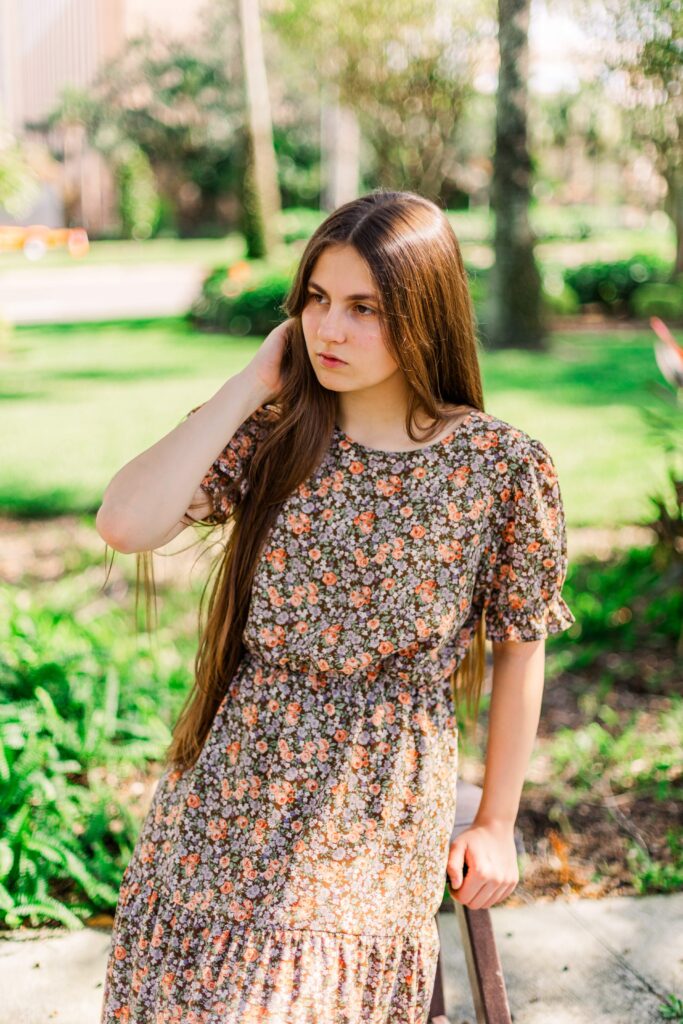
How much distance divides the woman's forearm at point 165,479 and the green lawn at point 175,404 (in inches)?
117

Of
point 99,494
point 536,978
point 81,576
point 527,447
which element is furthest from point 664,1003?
point 99,494

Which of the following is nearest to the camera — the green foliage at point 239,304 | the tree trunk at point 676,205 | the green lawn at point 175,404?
the tree trunk at point 676,205

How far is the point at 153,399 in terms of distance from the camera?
919 centimetres

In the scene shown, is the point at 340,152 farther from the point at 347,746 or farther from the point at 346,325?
the point at 347,746

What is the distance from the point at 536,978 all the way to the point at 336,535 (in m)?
1.32

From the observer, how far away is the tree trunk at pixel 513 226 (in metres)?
10.3

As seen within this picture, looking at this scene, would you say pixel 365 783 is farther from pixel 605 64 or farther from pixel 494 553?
pixel 605 64

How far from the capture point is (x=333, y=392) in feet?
6.18

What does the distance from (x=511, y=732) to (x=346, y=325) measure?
73cm

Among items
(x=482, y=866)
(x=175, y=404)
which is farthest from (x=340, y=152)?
(x=482, y=866)

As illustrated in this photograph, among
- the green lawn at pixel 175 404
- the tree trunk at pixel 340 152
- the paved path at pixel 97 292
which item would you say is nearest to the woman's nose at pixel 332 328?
the green lawn at pixel 175 404

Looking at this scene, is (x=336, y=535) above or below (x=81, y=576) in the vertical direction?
above

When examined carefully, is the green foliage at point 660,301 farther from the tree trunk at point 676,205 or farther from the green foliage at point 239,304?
the green foliage at point 239,304

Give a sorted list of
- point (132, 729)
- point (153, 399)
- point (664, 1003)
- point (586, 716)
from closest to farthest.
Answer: point (664, 1003)
point (132, 729)
point (586, 716)
point (153, 399)
